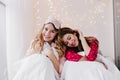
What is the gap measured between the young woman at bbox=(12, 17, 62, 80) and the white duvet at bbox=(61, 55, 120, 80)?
76mm

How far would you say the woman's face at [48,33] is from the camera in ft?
4.81

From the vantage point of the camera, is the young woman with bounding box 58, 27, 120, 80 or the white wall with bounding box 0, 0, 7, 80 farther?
the white wall with bounding box 0, 0, 7, 80

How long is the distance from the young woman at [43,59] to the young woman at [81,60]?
2.3 inches

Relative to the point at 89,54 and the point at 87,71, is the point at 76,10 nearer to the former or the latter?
the point at 89,54

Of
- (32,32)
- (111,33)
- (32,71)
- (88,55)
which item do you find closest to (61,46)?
(88,55)

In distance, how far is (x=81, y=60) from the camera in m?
1.41

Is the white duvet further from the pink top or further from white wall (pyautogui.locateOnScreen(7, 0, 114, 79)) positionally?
white wall (pyautogui.locateOnScreen(7, 0, 114, 79))

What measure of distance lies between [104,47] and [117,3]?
1.32 ft

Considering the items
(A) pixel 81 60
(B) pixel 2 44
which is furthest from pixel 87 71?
(B) pixel 2 44

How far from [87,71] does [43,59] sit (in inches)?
10.8

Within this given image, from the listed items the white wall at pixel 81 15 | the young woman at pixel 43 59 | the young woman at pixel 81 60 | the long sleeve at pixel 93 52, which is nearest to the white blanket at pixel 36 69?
the young woman at pixel 43 59

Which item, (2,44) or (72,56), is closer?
(72,56)

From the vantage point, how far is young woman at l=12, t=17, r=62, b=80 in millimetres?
1262

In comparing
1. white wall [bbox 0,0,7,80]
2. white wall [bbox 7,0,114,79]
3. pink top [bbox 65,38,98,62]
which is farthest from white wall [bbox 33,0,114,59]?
pink top [bbox 65,38,98,62]
